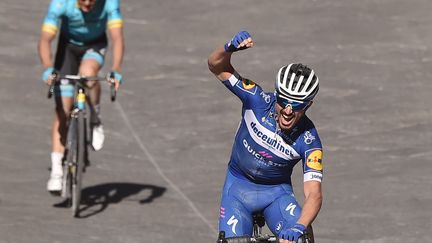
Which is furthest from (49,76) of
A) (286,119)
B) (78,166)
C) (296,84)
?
(296,84)

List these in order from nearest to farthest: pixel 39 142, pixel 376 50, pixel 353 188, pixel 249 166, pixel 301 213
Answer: pixel 301 213 → pixel 249 166 → pixel 353 188 → pixel 39 142 → pixel 376 50

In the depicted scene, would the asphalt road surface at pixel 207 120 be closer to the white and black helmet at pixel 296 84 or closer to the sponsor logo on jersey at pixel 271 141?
the sponsor logo on jersey at pixel 271 141

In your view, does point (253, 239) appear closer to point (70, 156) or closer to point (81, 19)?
point (70, 156)

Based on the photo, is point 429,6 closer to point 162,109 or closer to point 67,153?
point 162,109

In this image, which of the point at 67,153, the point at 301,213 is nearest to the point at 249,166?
the point at 301,213

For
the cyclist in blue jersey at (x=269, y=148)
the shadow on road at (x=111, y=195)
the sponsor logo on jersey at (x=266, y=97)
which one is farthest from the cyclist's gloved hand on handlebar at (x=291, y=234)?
the shadow on road at (x=111, y=195)

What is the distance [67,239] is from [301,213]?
13.2ft

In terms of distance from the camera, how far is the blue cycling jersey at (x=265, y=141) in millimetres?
8336

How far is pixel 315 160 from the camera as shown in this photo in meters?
8.19

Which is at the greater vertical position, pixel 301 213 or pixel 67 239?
pixel 301 213

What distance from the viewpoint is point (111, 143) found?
15.4 metres

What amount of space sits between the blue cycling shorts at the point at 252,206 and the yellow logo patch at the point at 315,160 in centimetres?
41

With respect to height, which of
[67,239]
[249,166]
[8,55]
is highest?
[249,166]

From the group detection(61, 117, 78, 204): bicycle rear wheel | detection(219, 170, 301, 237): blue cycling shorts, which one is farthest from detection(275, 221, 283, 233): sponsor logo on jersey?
detection(61, 117, 78, 204): bicycle rear wheel
